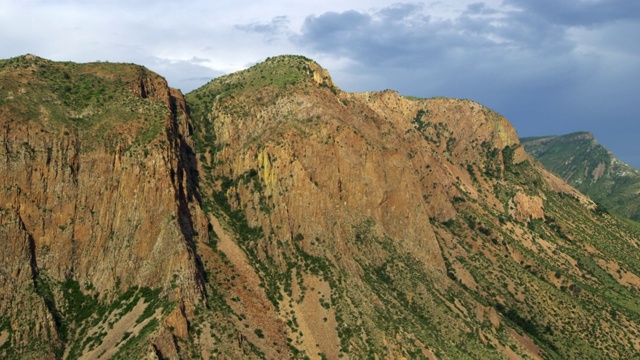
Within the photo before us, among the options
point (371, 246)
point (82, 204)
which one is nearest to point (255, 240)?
A: point (371, 246)

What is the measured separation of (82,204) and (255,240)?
3000 cm

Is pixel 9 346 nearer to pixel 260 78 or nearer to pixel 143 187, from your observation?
pixel 143 187

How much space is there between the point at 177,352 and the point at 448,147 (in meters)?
125

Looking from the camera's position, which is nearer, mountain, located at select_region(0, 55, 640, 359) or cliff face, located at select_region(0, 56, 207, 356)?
mountain, located at select_region(0, 55, 640, 359)

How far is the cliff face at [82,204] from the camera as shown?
83.6m

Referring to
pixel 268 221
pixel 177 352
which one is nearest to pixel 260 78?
pixel 268 221

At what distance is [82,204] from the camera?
90938 millimetres

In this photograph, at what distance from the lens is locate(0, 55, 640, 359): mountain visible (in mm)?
83438

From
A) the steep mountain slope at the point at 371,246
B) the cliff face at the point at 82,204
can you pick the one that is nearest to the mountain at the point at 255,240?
the cliff face at the point at 82,204

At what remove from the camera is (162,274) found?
84625 mm

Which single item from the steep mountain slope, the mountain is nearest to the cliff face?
the mountain

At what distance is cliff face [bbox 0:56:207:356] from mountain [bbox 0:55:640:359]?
285mm

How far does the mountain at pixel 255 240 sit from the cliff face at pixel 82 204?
29cm

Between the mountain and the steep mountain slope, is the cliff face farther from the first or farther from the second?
the steep mountain slope
